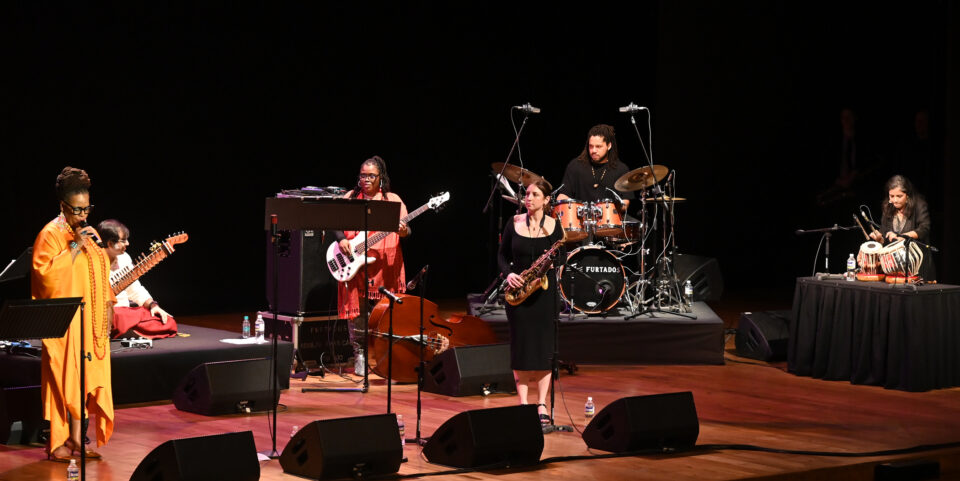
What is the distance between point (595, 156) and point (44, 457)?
213 inches

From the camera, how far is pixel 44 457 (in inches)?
262

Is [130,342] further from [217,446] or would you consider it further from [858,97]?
[858,97]

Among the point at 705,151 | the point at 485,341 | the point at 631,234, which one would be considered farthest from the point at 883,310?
the point at 705,151

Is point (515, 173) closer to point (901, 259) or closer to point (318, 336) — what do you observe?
point (318, 336)

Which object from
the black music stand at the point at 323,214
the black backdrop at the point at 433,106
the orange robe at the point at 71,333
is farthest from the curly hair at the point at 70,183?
the black backdrop at the point at 433,106

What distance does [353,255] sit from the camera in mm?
9164

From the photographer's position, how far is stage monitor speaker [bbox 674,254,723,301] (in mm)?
12062

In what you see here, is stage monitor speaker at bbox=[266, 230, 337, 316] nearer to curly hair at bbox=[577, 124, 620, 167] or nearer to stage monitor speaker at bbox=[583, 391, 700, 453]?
curly hair at bbox=[577, 124, 620, 167]

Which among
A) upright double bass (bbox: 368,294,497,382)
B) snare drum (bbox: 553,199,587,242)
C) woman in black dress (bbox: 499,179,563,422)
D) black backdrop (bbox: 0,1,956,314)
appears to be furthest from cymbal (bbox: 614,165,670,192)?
woman in black dress (bbox: 499,179,563,422)

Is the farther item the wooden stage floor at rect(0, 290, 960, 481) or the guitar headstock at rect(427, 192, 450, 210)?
the guitar headstock at rect(427, 192, 450, 210)

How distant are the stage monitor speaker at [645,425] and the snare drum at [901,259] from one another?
3181 millimetres


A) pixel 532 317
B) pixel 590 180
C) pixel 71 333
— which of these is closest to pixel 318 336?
pixel 590 180

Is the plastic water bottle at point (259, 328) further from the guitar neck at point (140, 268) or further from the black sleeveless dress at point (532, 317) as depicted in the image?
the black sleeveless dress at point (532, 317)

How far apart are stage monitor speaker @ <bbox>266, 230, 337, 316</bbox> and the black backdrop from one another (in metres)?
1.93
